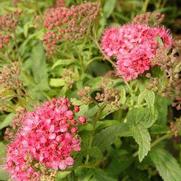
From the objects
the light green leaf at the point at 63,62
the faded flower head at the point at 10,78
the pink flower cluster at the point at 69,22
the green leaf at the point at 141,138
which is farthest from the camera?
the light green leaf at the point at 63,62

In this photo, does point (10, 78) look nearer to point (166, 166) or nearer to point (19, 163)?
point (19, 163)

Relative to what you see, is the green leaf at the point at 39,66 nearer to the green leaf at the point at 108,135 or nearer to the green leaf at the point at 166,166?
the green leaf at the point at 108,135

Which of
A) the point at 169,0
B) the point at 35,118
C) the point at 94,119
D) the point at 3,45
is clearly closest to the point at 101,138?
the point at 94,119

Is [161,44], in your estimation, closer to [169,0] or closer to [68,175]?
[68,175]

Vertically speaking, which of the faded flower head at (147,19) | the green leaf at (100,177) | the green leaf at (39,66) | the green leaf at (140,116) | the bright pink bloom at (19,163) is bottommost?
the green leaf at (100,177)

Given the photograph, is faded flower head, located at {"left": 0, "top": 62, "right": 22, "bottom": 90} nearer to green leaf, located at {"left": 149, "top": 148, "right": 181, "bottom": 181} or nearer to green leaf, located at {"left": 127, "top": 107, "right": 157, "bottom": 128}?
green leaf, located at {"left": 127, "top": 107, "right": 157, "bottom": 128}

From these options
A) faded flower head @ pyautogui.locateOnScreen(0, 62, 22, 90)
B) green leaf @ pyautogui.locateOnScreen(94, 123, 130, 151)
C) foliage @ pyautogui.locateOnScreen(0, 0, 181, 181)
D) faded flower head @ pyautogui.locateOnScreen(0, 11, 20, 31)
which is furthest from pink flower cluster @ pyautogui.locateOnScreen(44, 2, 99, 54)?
green leaf @ pyautogui.locateOnScreen(94, 123, 130, 151)

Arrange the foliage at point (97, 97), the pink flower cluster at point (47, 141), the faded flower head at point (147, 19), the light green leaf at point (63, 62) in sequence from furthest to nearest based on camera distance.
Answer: the light green leaf at point (63, 62), the faded flower head at point (147, 19), the foliage at point (97, 97), the pink flower cluster at point (47, 141)

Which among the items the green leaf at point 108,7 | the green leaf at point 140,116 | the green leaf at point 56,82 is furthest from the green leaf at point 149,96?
the green leaf at point 108,7
